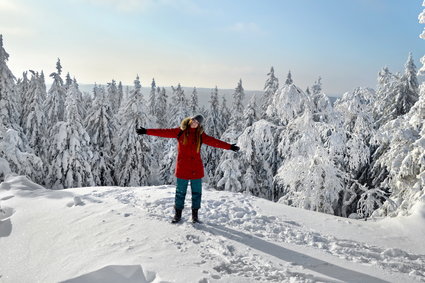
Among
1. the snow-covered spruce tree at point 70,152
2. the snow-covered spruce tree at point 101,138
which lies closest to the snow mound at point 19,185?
the snow-covered spruce tree at point 70,152

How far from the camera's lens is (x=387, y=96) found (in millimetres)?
22484

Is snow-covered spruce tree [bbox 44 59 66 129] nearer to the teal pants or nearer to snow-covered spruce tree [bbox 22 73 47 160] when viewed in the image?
snow-covered spruce tree [bbox 22 73 47 160]

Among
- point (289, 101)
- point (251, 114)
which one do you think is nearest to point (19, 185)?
point (289, 101)

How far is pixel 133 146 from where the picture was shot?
28172 mm

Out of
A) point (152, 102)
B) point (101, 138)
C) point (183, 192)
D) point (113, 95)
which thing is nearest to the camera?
point (183, 192)

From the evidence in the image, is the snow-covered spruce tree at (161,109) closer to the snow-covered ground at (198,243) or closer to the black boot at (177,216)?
the snow-covered ground at (198,243)

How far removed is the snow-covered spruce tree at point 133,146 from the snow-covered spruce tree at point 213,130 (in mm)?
8485

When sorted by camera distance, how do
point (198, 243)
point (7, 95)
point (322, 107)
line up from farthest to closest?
point (7, 95), point (322, 107), point (198, 243)

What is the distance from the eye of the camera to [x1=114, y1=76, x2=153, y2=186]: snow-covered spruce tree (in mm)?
27266

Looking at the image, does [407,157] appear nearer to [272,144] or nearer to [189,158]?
[272,144]

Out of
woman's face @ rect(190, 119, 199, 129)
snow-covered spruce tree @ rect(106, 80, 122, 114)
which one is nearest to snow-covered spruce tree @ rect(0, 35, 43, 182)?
woman's face @ rect(190, 119, 199, 129)

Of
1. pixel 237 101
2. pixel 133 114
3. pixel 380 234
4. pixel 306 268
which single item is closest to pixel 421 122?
pixel 380 234

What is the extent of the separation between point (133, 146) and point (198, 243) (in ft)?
80.2

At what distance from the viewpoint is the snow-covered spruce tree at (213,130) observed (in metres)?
36.6
